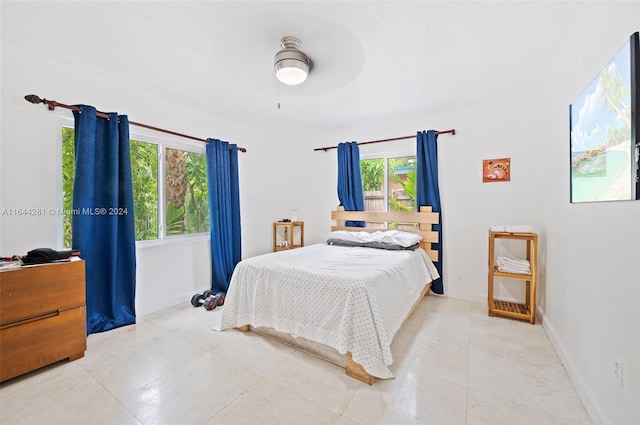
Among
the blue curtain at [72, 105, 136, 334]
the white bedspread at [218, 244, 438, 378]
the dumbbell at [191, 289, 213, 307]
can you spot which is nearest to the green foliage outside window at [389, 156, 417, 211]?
the white bedspread at [218, 244, 438, 378]

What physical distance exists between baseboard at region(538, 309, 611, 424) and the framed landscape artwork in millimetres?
1063

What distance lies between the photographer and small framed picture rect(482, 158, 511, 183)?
3043 mm

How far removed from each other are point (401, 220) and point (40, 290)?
139 inches

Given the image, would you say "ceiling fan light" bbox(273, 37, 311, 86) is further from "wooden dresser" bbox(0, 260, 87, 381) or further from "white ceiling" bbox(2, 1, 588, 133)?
"wooden dresser" bbox(0, 260, 87, 381)

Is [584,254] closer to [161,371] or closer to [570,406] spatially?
[570,406]

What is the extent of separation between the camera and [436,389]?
5.41ft

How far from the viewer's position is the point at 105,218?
249 centimetres

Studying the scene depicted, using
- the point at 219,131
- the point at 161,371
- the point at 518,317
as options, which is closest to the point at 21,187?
the point at 161,371

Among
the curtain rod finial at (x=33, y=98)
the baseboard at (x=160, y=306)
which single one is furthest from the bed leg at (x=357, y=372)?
the curtain rod finial at (x=33, y=98)

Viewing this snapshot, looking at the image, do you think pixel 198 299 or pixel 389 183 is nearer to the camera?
pixel 198 299

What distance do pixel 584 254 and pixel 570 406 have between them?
2.82 feet

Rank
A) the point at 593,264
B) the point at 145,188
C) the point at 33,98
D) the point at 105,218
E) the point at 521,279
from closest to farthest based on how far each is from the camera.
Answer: the point at 593,264, the point at 33,98, the point at 105,218, the point at 521,279, the point at 145,188

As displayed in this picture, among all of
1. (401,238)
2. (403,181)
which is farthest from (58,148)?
(403,181)

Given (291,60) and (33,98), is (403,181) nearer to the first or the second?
(291,60)
